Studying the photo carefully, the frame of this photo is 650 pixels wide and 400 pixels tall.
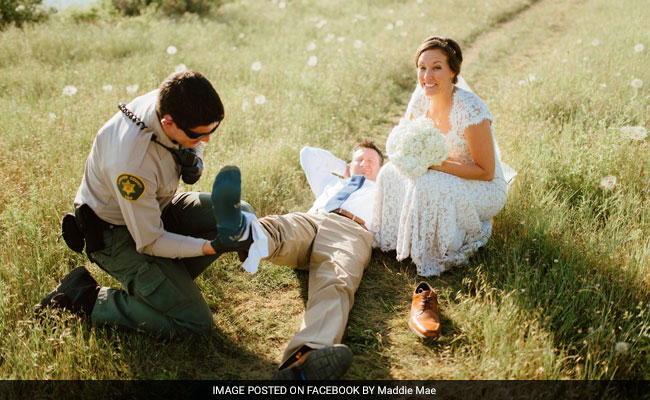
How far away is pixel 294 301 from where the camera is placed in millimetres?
3799

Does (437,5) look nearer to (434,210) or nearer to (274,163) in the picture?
(274,163)

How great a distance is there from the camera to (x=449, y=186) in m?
3.94

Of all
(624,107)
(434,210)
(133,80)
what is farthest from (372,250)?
(133,80)

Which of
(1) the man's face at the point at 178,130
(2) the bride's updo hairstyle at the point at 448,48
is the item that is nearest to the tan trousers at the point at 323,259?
(1) the man's face at the point at 178,130

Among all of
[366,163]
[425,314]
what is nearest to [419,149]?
[366,163]

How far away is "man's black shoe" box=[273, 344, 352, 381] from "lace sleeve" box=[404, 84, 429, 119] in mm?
2638

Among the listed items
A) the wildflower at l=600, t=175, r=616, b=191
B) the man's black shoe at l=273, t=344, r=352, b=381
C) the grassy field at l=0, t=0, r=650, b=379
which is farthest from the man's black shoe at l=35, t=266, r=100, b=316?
the wildflower at l=600, t=175, r=616, b=191

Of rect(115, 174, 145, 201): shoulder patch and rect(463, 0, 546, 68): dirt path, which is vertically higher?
rect(463, 0, 546, 68): dirt path

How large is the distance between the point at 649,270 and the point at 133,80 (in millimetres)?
7658

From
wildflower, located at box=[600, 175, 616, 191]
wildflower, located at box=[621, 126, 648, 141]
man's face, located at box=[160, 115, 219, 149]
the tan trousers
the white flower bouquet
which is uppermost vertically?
man's face, located at box=[160, 115, 219, 149]

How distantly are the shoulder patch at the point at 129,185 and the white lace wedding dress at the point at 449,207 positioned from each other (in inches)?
91.1

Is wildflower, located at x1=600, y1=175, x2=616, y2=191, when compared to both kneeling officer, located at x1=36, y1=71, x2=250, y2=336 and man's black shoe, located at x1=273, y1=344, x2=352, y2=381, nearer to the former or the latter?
man's black shoe, located at x1=273, y1=344, x2=352, y2=381

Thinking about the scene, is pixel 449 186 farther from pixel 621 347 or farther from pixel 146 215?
pixel 146 215

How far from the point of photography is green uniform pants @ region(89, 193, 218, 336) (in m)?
3.12
